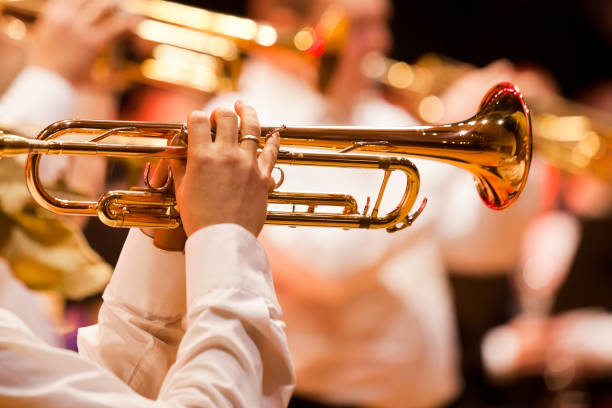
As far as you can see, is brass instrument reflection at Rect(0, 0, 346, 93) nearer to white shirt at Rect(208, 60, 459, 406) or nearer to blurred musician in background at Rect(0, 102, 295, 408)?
white shirt at Rect(208, 60, 459, 406)

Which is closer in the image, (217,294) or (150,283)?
(217,294)

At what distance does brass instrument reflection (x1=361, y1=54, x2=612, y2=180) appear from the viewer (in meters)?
2.78

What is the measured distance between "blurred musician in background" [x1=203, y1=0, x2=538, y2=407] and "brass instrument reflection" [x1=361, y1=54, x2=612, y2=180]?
36 cm

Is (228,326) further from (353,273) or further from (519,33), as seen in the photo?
(519,33)

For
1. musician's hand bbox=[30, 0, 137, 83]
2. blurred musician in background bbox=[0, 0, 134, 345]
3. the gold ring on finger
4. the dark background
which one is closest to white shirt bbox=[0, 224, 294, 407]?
the gold ring on finger

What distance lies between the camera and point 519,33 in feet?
15.6

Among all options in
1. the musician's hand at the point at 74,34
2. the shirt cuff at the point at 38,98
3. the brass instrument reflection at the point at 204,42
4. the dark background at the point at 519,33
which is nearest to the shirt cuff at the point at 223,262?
the shirt cuff at the point at 38,98

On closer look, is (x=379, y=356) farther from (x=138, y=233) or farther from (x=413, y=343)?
(x=138, y=233)

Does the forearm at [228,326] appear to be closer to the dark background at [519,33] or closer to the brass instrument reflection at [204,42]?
the brass instrument reflection at [204,42]

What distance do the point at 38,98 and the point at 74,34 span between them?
0.21 meters

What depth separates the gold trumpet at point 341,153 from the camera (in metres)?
1.10

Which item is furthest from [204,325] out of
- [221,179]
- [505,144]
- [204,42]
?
[204,42]

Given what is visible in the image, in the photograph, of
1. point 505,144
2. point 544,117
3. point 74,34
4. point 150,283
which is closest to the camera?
point 150,283

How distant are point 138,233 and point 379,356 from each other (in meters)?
1.22
